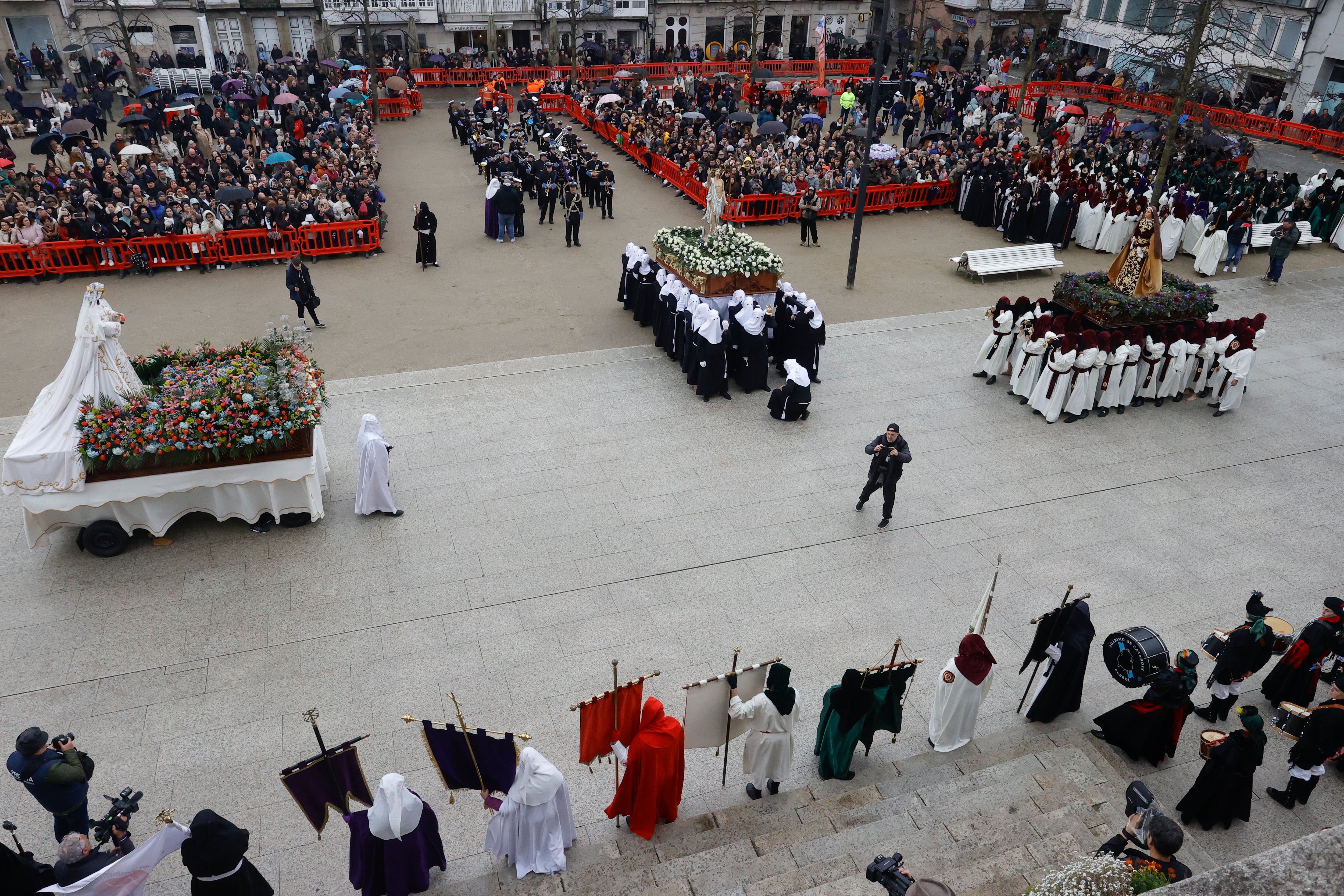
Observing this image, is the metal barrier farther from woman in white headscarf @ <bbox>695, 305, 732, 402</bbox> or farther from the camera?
the camera

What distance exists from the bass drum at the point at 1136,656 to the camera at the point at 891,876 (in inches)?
140

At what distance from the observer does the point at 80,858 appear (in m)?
5.43

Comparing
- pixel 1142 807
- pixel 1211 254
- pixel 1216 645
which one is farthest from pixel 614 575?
pixel 1211 254

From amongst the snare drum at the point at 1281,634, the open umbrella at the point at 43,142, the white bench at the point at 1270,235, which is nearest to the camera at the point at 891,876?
the snare drum at the point at 1281,634

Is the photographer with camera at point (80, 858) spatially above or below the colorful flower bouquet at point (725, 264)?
below

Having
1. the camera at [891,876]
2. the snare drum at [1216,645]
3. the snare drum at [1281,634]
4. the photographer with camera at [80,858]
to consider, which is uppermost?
the camera at [891,876]

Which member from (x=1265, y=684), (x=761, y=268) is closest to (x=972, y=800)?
(x=1265, y=684)

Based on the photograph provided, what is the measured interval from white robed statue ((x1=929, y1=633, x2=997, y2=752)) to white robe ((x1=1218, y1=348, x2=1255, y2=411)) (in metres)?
8.47

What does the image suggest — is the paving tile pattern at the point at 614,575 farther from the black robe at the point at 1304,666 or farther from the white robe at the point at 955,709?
the black robe at the point at 1304,666

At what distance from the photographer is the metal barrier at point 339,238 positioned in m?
18.8

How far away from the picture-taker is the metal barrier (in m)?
18.8

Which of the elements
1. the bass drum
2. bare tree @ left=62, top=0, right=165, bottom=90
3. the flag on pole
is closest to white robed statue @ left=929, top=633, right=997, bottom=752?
the bass drum

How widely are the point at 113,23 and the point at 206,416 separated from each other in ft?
111

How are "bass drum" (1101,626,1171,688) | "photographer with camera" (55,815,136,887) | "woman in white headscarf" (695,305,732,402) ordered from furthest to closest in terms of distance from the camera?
"woman in white headscarf" (695,305,732,402) → "bass drum" (1101,626,1171,688) → "photographer with camera" (55,815,136,887)
